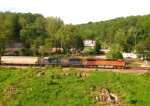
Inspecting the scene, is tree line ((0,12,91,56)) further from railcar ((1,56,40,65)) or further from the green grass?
the green grass

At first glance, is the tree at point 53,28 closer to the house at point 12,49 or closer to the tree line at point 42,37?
the tree line at point 42,37

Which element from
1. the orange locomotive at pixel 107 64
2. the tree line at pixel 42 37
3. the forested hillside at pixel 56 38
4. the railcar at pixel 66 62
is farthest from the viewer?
the tree line at pixel 42 37

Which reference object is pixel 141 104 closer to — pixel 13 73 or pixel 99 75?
pixel 99 75

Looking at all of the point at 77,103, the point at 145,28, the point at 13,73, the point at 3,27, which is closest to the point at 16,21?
the point at 3,27

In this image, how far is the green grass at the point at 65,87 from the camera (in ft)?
93.4

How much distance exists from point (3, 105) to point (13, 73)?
1410cm

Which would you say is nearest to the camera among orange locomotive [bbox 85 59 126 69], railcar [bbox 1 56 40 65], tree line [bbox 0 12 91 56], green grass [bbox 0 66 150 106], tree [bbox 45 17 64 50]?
green grass [bbox 0 66 150 106]

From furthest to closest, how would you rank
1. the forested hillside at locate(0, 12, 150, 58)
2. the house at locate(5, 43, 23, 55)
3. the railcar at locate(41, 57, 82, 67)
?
the house at locate(5, 43, 23, 55) → the forested hillside at locate(0, 12, 150, 58) → the railcar at locate(41, 57, 82, 67)

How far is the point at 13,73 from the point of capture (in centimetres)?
4050

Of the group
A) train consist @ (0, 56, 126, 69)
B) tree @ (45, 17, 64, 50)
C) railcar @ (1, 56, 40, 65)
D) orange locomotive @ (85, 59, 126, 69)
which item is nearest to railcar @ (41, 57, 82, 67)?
train consist @ (0, 56, 126, 69)

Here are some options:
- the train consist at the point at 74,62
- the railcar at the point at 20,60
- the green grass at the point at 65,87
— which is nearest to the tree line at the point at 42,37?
the railcar at the point at 20,60

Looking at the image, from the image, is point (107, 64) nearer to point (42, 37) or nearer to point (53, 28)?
point (42, 37)

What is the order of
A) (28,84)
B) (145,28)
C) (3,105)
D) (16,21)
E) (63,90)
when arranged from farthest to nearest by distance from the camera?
1. (16,21)
2. (145,28)
3. (28,84)
4. (63,90)
5. (3,105)

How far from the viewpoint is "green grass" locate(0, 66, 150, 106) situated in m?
28.5
